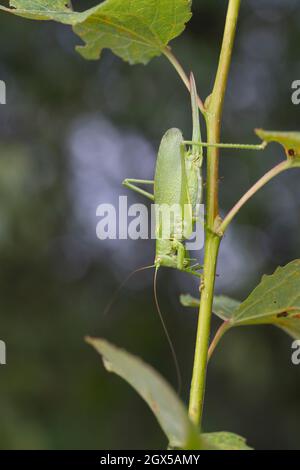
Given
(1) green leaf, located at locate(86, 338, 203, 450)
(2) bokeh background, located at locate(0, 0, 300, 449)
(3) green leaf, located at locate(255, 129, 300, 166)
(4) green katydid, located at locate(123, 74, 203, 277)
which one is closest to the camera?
(1) green leaf, located at locate(86, 338, 203, 450)

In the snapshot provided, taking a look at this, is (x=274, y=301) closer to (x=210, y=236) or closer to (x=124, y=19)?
(x=210, y=236)

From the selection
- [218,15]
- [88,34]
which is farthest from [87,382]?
[88,34]

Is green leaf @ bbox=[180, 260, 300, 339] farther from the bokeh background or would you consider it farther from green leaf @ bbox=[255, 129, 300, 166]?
the bokeh background

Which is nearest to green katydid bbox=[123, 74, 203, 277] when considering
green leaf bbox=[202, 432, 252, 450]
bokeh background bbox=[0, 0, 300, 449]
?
green leaf bbox=[202, 432, 252, 450]

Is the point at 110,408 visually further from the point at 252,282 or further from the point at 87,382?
the point at 252,282

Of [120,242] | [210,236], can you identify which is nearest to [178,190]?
[210,236]
